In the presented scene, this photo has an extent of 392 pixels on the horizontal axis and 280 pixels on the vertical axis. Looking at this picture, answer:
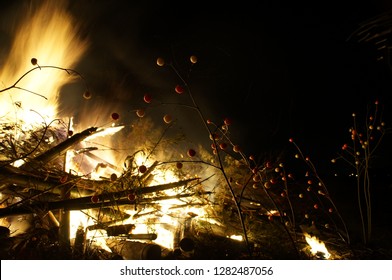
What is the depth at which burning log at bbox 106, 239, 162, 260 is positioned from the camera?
18.0ft

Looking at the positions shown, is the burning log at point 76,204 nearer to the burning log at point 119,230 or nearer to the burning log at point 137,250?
the burning log at point 119,230

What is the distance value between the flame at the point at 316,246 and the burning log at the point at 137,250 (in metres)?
4.27

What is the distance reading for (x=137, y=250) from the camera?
18.4ft

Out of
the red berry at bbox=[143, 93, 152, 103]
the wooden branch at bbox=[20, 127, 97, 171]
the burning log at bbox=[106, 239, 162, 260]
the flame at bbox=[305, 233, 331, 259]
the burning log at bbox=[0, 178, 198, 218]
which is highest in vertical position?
the red berry at bbox=[143, 93, 152, 103]

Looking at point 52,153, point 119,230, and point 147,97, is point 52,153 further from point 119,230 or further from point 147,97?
point 147,97

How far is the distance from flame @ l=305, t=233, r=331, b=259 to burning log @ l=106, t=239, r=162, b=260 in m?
4.27

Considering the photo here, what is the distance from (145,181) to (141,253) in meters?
2.38

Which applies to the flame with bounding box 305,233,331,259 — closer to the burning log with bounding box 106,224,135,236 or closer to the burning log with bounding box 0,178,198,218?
the burning log with bounding box 0,178,198,218

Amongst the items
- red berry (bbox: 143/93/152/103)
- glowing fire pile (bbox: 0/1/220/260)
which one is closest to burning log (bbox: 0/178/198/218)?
glowing fire pile (bbox: 0/1/220/260)

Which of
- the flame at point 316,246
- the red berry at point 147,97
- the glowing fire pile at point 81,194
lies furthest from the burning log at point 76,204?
the flame at point 316,246

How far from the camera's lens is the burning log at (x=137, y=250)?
548 cm

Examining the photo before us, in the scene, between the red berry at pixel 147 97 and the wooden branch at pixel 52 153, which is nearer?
the red berry at pixel 147 97

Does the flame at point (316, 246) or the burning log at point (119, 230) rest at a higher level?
the burning log at point (119, 230)

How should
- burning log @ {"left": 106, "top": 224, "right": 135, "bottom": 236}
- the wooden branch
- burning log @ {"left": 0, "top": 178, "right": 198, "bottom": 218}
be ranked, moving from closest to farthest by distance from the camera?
burning log @ {"left": 0, "top": 178, "right": 198, "bottom": 218} < the wooden branch < burning log @ {"left": 106, "top": 224, "right": 135, "bottom": 236}
